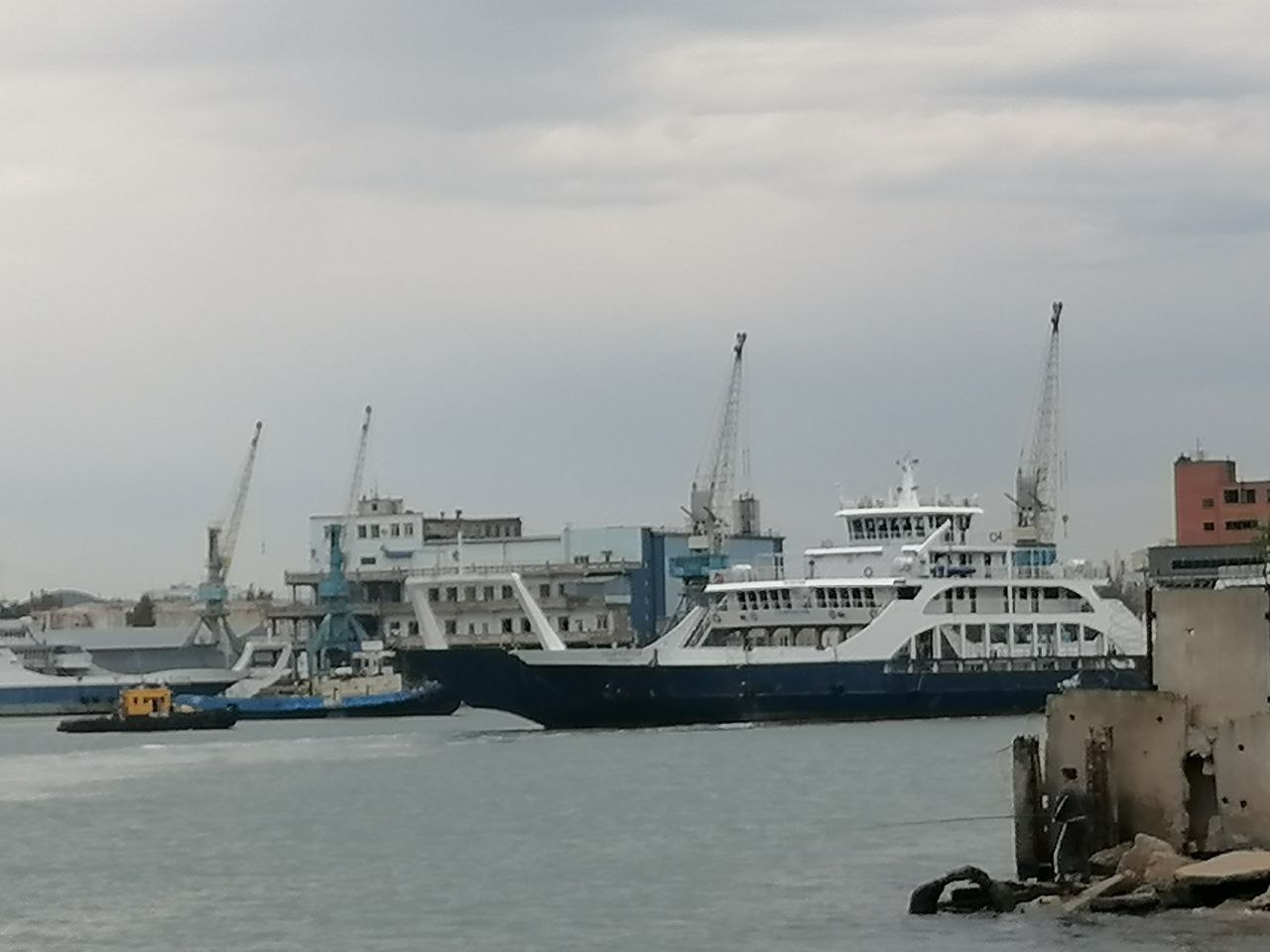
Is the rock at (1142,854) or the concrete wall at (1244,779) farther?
the rock at (1142,854)

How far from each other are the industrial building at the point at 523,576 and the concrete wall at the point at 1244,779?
103685mm

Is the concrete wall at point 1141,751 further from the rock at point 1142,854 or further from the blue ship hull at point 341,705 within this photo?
the blue ship hull at point 341,705

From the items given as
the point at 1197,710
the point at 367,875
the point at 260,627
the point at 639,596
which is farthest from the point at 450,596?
the point at 1197,710

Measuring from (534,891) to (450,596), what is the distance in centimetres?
10434

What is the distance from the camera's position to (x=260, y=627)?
168 metres

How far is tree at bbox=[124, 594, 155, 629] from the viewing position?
18962 centimetres

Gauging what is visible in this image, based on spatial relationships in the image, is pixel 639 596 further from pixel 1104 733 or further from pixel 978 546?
pixel 1104 733

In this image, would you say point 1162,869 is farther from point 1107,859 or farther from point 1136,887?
point 1107,859

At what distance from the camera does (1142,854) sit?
28969 millimetres

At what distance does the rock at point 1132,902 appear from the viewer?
91.6 ft

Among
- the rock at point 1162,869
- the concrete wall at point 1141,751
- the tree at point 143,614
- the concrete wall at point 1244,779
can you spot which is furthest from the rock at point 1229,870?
the tree at point 143,614

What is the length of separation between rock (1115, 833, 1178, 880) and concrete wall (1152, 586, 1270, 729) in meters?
1.53

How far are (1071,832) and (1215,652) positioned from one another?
2485 millimetres

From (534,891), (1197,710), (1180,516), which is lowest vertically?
(534,891)
